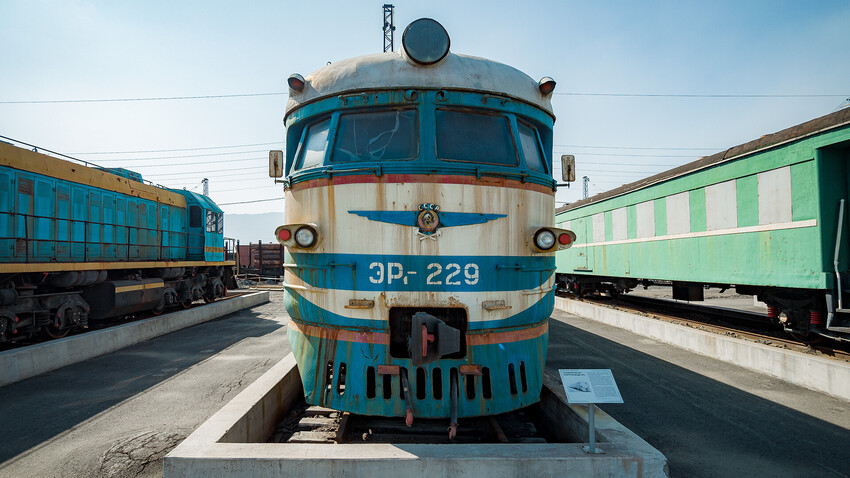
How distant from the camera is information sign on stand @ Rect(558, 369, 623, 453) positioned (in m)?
3.12

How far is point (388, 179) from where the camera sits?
12.1 ft

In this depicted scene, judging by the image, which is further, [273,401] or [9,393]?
[9,393]

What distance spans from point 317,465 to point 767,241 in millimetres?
8258

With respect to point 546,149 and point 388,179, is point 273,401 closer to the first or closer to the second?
point 388,179

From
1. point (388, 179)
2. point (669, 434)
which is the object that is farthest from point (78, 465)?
point (669, 434)

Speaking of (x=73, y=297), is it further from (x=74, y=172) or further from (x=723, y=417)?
(x=723, y=417)

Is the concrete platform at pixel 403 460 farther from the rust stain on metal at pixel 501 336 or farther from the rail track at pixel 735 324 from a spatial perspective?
the rail track at pixel 735 324

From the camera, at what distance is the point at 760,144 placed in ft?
25.0

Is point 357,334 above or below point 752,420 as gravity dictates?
above

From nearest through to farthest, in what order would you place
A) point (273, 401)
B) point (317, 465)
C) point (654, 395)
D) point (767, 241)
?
point (317, 465) → point (273, 401) → point (654, 395) → point (767, 241)

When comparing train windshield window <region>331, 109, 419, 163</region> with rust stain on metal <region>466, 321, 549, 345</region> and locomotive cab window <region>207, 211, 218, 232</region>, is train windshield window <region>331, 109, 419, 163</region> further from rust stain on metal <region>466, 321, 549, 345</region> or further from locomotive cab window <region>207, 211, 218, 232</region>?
locomotive cab window <region>207, 211, 218, 232</region>

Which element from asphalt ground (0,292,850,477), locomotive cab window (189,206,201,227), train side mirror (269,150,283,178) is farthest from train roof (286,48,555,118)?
locomotive cab window (189,206,201,227)

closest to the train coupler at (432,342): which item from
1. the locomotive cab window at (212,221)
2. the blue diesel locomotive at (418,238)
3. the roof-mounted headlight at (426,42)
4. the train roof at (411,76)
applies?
the blue diesel locomotive at (418,238)

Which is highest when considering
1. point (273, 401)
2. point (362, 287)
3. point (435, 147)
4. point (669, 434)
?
point (435, 147)
